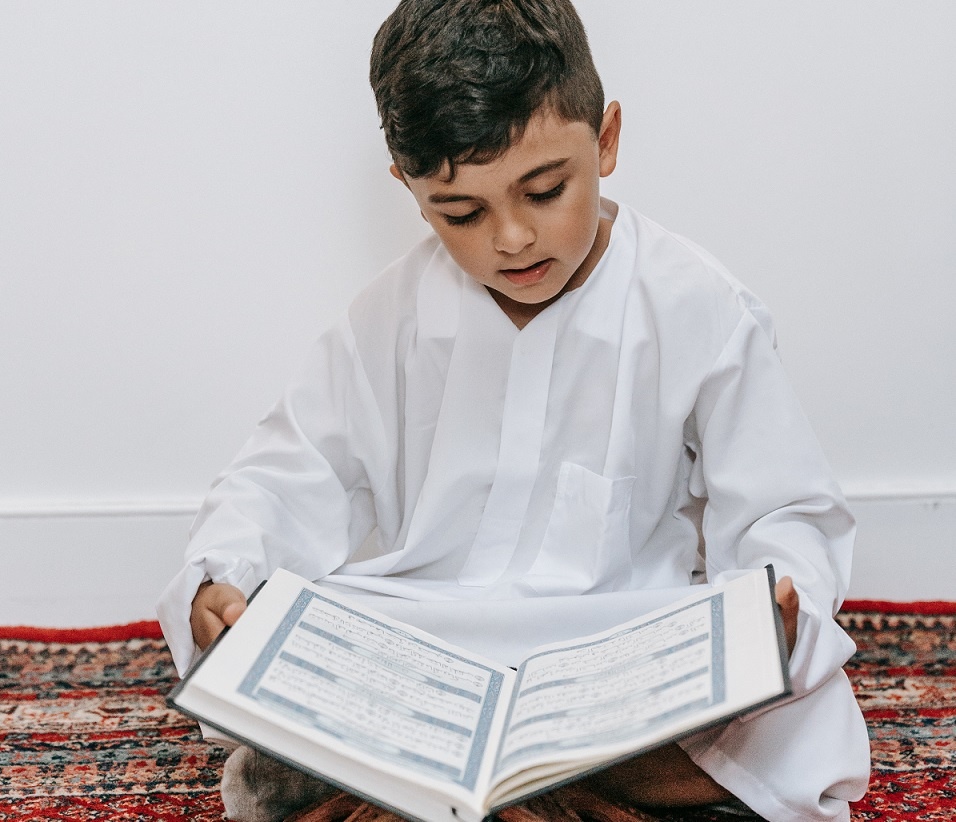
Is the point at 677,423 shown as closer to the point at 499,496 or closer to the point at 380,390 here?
the point at 499,496

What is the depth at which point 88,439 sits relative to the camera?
1.73 metres

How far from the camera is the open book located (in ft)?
2.55

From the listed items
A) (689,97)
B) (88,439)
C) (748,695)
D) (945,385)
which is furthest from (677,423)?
(88,439)

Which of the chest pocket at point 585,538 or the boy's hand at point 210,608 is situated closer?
the boy's hand at point 210,608

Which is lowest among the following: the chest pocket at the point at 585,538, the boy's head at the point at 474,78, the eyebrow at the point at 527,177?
the chest pocket at the point at 585,538

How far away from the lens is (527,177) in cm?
105

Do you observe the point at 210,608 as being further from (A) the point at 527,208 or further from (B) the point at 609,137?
(B) the point at 609,137

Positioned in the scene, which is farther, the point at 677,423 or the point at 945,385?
the point at 945,385

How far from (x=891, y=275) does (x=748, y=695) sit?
3.51ft

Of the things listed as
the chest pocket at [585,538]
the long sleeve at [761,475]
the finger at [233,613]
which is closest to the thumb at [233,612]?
the finger at [233,613]

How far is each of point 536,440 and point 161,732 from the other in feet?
2.14

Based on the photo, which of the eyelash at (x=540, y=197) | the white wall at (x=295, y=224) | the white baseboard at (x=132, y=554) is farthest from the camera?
the white baseboard at (x=132, y=554)

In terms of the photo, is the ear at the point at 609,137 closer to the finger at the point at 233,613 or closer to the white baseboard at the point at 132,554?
the finger at the point at 233,613

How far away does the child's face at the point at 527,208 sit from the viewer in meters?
1.04
